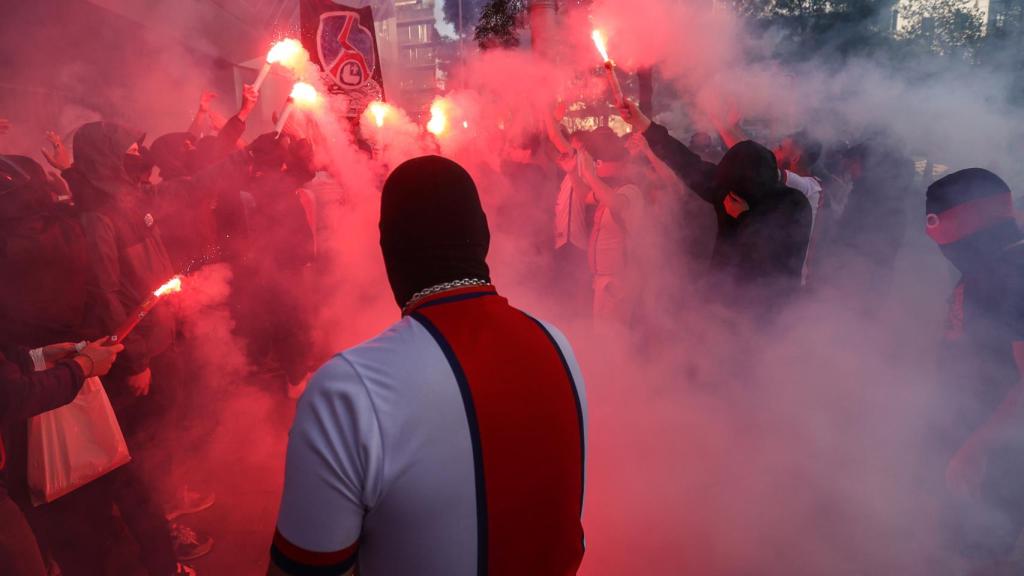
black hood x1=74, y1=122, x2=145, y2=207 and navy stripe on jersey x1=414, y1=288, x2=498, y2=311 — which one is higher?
black hood x1=74, y1=122, x2=145, y2=207

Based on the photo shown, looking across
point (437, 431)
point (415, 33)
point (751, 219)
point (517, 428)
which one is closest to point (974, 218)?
point (751, 219)

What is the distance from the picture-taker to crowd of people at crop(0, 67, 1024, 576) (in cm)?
112

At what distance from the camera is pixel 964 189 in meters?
2.57

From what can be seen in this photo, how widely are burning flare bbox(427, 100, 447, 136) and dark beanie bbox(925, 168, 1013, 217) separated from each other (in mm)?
4875

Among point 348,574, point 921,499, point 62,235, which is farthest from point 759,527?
point 62,235

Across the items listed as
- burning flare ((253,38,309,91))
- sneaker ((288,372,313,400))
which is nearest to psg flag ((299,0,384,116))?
burning flare ((253,38,309,91))

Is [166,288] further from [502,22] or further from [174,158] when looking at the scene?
[502,22]

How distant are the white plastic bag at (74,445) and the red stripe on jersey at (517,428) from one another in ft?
6.81

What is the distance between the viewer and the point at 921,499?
3.20 metres

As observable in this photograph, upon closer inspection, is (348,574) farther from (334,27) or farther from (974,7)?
(974,7)

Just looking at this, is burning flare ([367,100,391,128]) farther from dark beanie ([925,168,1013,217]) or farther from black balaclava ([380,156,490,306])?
black balaclava ([380,156,490,306])

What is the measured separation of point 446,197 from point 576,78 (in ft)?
17.8

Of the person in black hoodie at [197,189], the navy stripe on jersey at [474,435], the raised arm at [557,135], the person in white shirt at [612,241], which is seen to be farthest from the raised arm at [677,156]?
the navy stripe on jersey at [474,435]

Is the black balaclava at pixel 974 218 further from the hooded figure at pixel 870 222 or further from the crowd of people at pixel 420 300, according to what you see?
the hooded figure at pixel 870 222
